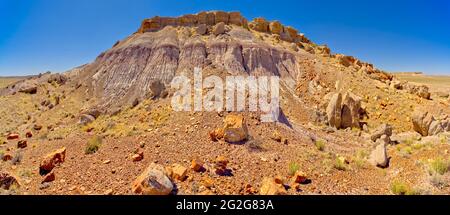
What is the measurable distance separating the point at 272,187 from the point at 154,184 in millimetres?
3010

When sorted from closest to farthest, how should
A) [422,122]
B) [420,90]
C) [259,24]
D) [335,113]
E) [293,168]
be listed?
[293,168] < [422,122] < [335,113] < [420,90] < [259,24]

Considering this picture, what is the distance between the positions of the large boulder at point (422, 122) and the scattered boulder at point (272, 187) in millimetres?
13497

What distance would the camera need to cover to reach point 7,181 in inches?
372

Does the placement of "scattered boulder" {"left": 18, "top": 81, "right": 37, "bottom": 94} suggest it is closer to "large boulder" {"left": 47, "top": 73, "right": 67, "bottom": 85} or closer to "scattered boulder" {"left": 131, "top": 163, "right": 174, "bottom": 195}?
"large boulder" {"left": 47, "top": 73, "right": 67, "bottom": 85}

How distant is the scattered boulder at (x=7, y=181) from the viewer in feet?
30.5

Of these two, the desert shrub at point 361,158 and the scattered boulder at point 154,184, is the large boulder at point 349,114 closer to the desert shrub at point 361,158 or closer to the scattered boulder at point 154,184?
the desert shrub at point 361,158

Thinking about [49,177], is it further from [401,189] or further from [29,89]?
[29,89]

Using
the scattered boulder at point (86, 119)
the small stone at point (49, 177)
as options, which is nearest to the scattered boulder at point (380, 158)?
the small stone at point (49, 177)

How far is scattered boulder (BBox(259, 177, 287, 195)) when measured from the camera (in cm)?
804

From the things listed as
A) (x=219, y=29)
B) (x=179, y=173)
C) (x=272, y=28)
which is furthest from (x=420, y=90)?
(x=179, y=173)

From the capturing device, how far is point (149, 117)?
616 inches

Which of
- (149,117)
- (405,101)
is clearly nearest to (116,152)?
(149,117)

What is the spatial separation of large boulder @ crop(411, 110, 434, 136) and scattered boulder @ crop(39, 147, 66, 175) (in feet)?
60.1

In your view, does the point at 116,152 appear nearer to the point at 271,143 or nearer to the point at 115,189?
the point at 115,189
